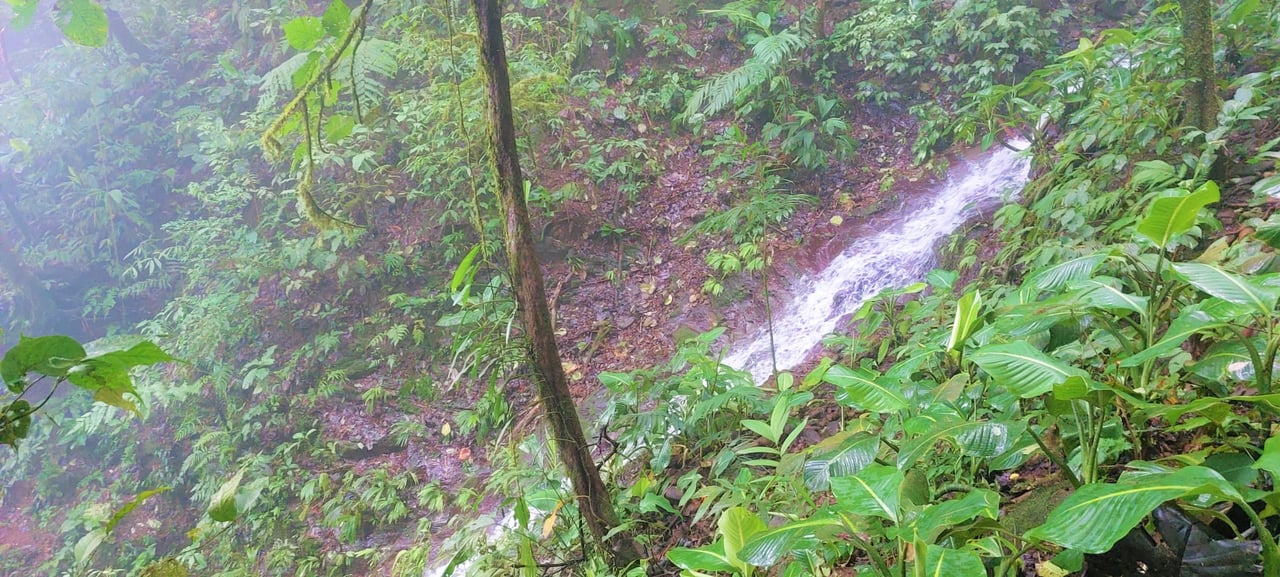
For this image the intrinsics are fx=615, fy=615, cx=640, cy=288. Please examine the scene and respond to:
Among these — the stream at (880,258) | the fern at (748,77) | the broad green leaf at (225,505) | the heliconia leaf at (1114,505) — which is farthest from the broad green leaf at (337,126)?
the fern at (748,77)

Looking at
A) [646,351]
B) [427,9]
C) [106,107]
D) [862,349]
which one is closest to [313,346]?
[646,351]

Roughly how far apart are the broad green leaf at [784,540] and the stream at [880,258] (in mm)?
3567

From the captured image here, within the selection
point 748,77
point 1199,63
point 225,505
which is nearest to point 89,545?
point 225,505

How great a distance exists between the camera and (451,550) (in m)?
2.78

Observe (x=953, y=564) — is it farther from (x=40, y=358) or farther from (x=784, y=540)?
(x=40, y=358)

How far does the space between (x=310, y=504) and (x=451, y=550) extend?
3.17m

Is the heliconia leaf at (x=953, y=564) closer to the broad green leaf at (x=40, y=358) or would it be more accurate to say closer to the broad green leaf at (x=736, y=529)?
the broad green leaf at (x=736, y=529)

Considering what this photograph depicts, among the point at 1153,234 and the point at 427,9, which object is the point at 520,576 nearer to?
the point at 1153,234

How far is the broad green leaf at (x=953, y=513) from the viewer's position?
44.2 inches

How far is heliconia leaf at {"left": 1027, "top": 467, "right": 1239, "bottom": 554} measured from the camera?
36.9 inches

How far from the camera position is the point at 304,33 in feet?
5.65

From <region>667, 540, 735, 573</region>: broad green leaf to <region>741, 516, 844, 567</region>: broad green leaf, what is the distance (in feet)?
0.50

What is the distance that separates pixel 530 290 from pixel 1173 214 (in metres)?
1.64

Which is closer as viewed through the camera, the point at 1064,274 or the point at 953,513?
the point at 953,513
